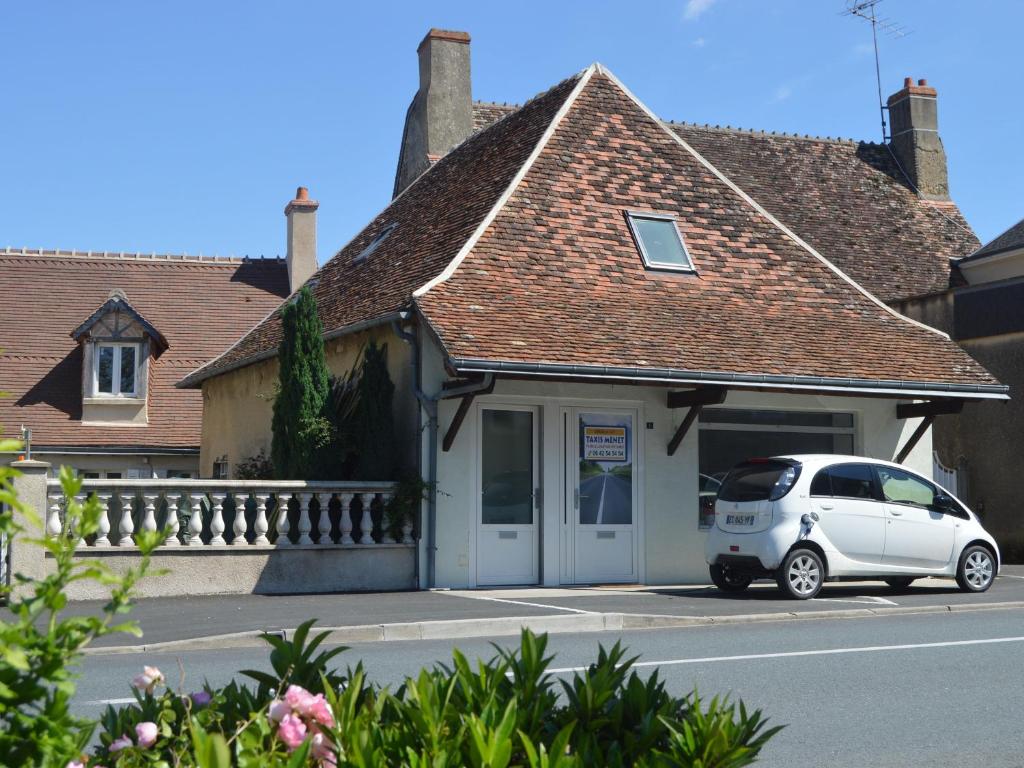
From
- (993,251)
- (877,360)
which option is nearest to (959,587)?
(877,360)

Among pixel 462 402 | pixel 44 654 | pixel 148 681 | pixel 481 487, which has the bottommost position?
pixel 148 681

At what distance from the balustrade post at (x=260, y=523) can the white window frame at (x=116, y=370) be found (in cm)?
1404

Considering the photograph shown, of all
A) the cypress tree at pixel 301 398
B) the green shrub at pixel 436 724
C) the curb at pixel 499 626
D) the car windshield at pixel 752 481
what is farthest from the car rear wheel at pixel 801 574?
the green shrub at pixel 436 724

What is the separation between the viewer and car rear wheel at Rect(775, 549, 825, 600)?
46.2 ft

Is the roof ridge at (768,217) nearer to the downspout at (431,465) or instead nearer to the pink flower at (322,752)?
the downspout at (431,465)

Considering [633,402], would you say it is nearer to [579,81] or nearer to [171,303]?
[579,81]

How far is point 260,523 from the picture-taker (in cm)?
1487

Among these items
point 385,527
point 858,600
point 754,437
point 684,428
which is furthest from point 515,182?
point 858,600

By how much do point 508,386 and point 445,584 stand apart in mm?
2632

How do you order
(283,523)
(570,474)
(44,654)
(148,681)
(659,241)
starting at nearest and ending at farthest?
1. (44,654)
2. (148,681)
3. (283,523)
4. (570,474)
5. (659,241)

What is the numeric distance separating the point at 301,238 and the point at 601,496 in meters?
18.0

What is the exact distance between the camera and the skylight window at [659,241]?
1797cm

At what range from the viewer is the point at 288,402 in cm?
1631

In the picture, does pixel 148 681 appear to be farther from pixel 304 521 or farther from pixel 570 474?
pixel 570 474
